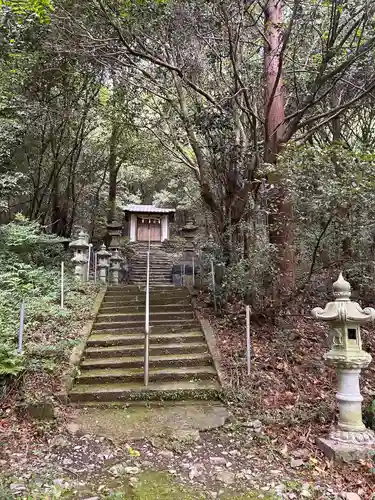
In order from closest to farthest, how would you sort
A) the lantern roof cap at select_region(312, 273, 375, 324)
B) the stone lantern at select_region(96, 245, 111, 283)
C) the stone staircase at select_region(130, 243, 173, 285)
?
the lantern roof cap at select_region(312, 273, 375, 324) < the stone lantern at select_region(96, 245, 111, 283) < the stone staircase at select_region(130, 243, 173, 285)

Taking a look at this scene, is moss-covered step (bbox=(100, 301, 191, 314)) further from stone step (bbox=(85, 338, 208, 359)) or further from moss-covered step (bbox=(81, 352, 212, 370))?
moss-covered step (bbox=(81, 352, 212, 370))

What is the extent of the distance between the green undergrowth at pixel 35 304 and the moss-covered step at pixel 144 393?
1.92 ft

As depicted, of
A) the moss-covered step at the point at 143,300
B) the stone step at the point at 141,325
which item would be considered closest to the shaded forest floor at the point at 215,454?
the stone step at the point at 141,325

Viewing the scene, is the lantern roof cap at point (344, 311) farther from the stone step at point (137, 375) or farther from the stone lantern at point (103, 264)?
the stone lantern at point (103, 264)

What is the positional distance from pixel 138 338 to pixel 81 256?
4504mm

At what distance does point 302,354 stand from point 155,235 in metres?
17.2

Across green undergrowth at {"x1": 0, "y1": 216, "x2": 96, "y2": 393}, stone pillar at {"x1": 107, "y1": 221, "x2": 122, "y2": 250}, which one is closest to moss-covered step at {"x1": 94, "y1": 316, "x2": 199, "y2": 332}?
green undergrowth at {"x1": 0, "y1": 216, "x2": 96, "y2": 393}

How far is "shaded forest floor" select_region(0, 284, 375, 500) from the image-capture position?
10.4 ft

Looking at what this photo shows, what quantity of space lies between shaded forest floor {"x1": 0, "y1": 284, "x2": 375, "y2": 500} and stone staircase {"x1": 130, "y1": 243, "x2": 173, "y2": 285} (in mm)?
10324

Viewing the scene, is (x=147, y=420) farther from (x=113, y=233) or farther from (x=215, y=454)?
(x=113, y=233)

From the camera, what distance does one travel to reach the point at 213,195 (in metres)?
8.48

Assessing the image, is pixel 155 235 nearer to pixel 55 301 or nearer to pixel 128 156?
pixel 128 156

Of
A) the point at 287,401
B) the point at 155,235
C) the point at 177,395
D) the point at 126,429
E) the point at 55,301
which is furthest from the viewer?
the point at 155,235

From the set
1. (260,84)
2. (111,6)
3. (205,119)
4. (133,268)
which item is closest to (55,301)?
(205,119)
